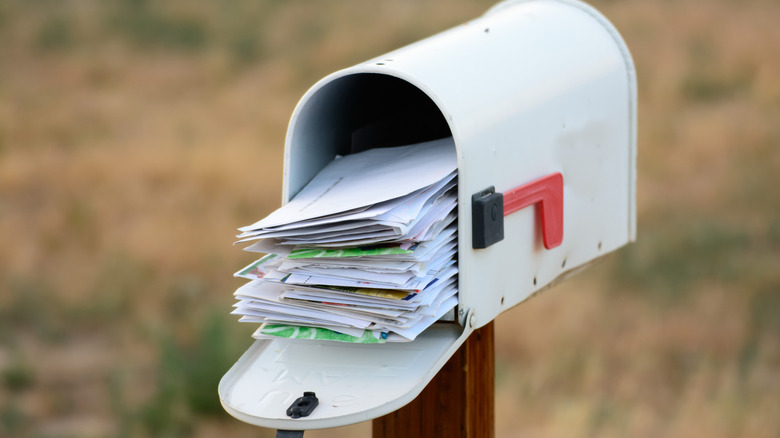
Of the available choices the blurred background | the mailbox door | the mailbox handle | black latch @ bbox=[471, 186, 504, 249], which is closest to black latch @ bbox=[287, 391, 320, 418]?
the mailbox door

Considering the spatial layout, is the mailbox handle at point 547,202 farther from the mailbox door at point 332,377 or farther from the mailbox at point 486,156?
the mailbox door at point 332,377

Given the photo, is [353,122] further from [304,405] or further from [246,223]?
[246,223]

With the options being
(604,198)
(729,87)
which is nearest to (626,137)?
(604,198)

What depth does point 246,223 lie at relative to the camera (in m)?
5.65

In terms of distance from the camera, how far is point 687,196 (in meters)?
5.86

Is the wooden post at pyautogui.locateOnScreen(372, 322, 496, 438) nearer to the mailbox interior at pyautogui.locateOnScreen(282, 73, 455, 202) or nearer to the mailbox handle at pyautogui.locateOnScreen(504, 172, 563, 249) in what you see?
the mailbox handle at pyautogui.locateOnScreen(504, 172, 563, 249)

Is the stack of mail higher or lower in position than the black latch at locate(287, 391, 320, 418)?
higher

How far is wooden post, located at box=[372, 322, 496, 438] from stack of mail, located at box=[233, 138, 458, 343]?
0.89ft

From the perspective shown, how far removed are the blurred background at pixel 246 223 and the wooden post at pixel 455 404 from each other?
2.07 m

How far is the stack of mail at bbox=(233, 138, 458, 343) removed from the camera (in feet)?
4.65

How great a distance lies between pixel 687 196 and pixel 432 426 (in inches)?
175

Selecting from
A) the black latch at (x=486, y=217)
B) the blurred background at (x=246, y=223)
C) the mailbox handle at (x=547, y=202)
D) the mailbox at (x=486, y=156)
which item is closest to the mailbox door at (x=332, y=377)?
the mailbox at (x=486, y=156)

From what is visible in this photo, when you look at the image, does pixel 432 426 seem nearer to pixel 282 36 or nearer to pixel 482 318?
pixel 482 318

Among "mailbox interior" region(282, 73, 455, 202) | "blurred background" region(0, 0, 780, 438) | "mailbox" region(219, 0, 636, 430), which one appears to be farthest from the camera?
"blurred background" region(0, 0, 780, 438)
